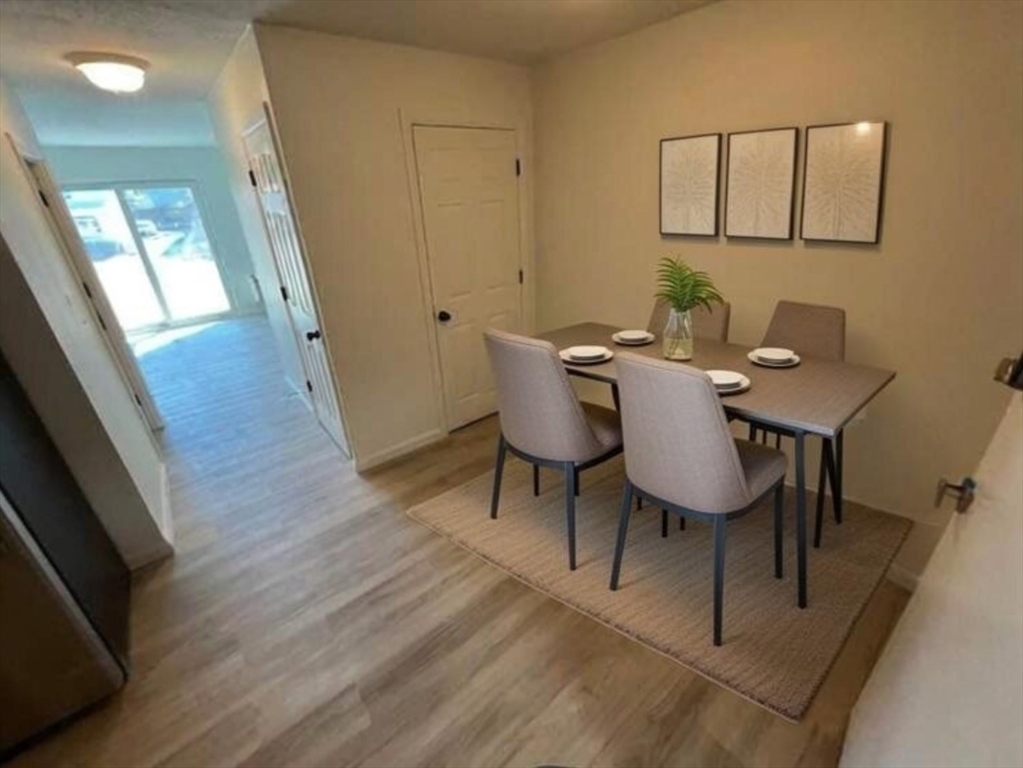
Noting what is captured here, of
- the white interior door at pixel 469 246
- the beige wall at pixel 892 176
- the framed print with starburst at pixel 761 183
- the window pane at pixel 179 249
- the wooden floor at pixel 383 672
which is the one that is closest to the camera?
the wooden floor at pixel 383 672

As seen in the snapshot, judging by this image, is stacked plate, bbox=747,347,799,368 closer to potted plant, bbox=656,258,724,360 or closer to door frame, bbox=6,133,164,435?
potted plant, bbox=656,258,724,360

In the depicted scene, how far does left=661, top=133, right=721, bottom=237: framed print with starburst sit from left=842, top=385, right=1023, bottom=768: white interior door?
1.96 metres

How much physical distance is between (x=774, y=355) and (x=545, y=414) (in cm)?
102

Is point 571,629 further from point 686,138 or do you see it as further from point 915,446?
point 686,138

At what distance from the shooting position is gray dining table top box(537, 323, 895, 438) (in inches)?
61.5

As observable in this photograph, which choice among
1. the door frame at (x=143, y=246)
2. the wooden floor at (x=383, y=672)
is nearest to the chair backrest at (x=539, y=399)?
the wooden floor at (x=383, y=672)

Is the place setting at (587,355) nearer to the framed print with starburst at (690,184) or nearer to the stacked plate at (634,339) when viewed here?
the stacked plate at (634,339)

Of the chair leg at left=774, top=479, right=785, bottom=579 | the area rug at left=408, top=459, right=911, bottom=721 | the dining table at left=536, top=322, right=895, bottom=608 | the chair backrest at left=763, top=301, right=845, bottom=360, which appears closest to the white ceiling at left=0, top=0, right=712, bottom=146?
the chair backrest at left=763, top=301, right=845, bottom=360

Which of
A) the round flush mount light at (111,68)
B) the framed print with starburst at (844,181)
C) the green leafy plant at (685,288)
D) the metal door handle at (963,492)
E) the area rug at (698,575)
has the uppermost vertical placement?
the round flush mount light at (111,68)

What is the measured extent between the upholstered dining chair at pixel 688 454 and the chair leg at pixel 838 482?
542 mm

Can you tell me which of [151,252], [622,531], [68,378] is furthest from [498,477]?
[151,252]

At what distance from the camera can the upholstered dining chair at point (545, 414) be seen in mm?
1864

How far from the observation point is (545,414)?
1963mm

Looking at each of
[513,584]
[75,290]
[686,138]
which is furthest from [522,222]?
[75,290]
